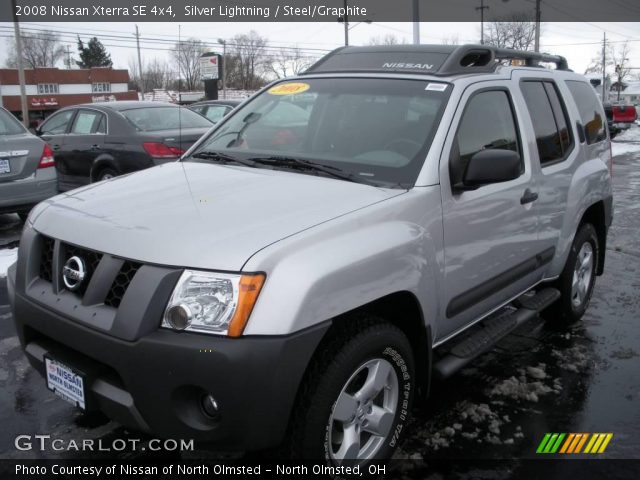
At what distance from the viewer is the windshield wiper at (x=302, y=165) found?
9.92ft

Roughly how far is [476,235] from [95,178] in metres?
7.10

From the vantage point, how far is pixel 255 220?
96.7 inches

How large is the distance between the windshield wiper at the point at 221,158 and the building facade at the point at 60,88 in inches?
2642

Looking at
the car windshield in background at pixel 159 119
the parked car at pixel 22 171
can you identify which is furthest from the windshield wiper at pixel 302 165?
the car windshield in background at pixel 159 119

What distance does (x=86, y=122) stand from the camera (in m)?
9.23

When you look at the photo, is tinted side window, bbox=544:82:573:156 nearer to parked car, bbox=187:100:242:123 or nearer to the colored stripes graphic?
the colored stripes graphic

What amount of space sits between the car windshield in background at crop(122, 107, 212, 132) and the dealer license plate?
6.36 m

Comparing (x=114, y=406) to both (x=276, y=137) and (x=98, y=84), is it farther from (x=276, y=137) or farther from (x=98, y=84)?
(x=98, y=84)

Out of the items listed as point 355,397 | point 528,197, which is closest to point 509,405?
point 528,197

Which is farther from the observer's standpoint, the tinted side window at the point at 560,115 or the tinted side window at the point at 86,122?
the tinted side window at the point at 86,122

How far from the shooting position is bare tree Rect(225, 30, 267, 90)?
5512 centimetres

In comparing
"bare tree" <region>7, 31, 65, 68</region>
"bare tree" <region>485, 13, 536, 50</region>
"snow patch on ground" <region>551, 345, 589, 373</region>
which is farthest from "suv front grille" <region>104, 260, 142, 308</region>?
Result: "bare tree" <region>7, 31, 65, 68</region>

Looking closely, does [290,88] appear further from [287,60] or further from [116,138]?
[287,60]

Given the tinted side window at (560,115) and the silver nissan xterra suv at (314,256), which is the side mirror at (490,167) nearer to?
the silver nissan xterra suv at (314,256)
